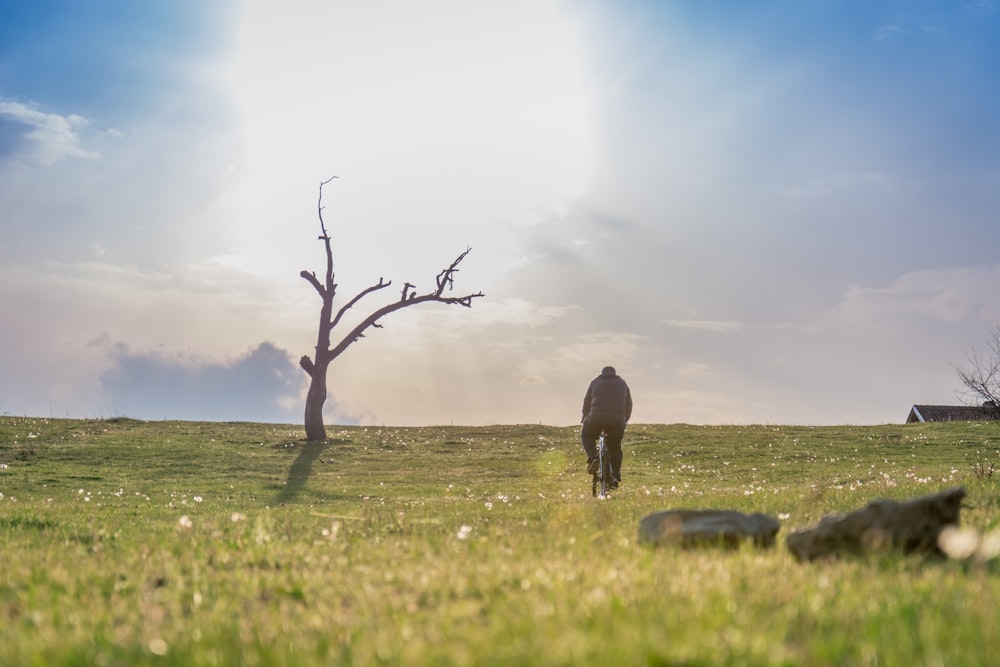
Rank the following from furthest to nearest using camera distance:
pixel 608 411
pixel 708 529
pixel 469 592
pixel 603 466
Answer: pixel 603 466, pixel 608 411, pixel 708 529, pixel 469 592

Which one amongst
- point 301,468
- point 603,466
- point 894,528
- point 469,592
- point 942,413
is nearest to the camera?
point 469,592

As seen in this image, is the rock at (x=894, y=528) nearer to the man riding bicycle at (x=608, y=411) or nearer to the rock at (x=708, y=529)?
the rock at (x=708, y=529)

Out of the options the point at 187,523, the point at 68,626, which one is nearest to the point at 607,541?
the point at 68,626

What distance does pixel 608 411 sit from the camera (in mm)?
22328

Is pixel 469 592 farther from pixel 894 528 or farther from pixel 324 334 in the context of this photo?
pixel 324 334

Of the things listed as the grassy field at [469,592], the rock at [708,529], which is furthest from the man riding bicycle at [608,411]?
the rock at [708,529]

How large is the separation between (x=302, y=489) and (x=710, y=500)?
15.7 meters

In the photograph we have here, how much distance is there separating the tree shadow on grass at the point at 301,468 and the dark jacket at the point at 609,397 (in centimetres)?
875

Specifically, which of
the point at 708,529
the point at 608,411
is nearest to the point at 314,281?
the point at 608,411

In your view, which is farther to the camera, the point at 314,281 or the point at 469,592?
the point at 314,281

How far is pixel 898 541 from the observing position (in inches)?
286

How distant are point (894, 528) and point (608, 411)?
15.0 m

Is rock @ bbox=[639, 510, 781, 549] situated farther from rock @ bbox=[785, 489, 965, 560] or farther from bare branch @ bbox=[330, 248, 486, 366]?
bare branch @ bbox=[330, 248, 486, 366]

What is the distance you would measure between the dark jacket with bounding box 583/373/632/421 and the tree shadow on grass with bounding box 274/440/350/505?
8.75m
